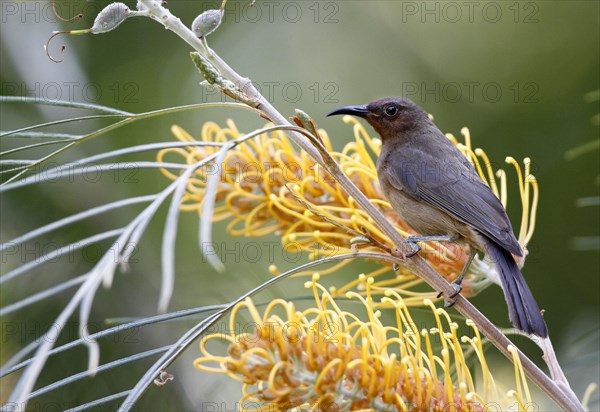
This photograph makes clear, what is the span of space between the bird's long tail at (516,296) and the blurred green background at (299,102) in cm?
34

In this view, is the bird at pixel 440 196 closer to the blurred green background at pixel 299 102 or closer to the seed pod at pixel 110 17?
the blurred green background at pixel 299 102

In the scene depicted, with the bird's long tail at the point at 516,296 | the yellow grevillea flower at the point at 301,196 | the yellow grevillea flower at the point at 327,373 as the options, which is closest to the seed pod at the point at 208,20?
the yellow grevillea flower at the point at 327,373

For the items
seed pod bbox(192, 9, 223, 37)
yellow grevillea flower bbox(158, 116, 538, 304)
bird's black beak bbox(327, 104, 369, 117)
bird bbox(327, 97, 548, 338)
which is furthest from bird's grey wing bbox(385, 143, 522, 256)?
seed pod bbox(192, 9, 223, 37)

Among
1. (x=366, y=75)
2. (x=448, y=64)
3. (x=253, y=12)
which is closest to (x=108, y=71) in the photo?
(x=253, y=12)

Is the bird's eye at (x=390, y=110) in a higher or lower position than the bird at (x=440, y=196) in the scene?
higher

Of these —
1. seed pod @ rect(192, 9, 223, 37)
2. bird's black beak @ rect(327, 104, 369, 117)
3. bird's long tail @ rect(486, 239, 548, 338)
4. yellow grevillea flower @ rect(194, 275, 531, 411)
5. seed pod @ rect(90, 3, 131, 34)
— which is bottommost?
bird's long tail @ rect(486, 239, 548, 338)

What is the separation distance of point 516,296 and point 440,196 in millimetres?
1009

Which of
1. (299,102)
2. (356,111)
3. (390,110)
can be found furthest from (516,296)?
(299,102)

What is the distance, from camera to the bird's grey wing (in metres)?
3.30

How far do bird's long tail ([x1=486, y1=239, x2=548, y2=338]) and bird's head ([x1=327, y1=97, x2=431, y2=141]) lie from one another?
115cm

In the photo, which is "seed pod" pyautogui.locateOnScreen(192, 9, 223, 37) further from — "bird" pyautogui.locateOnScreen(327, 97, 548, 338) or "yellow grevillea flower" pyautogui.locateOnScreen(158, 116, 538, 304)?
"bird" pyautogui.locateOnScreen(327, 97, 548, 338)

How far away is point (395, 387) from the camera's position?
6.97ft

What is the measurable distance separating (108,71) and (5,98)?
351 centimetres

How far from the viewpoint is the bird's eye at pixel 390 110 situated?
4.14 metres
